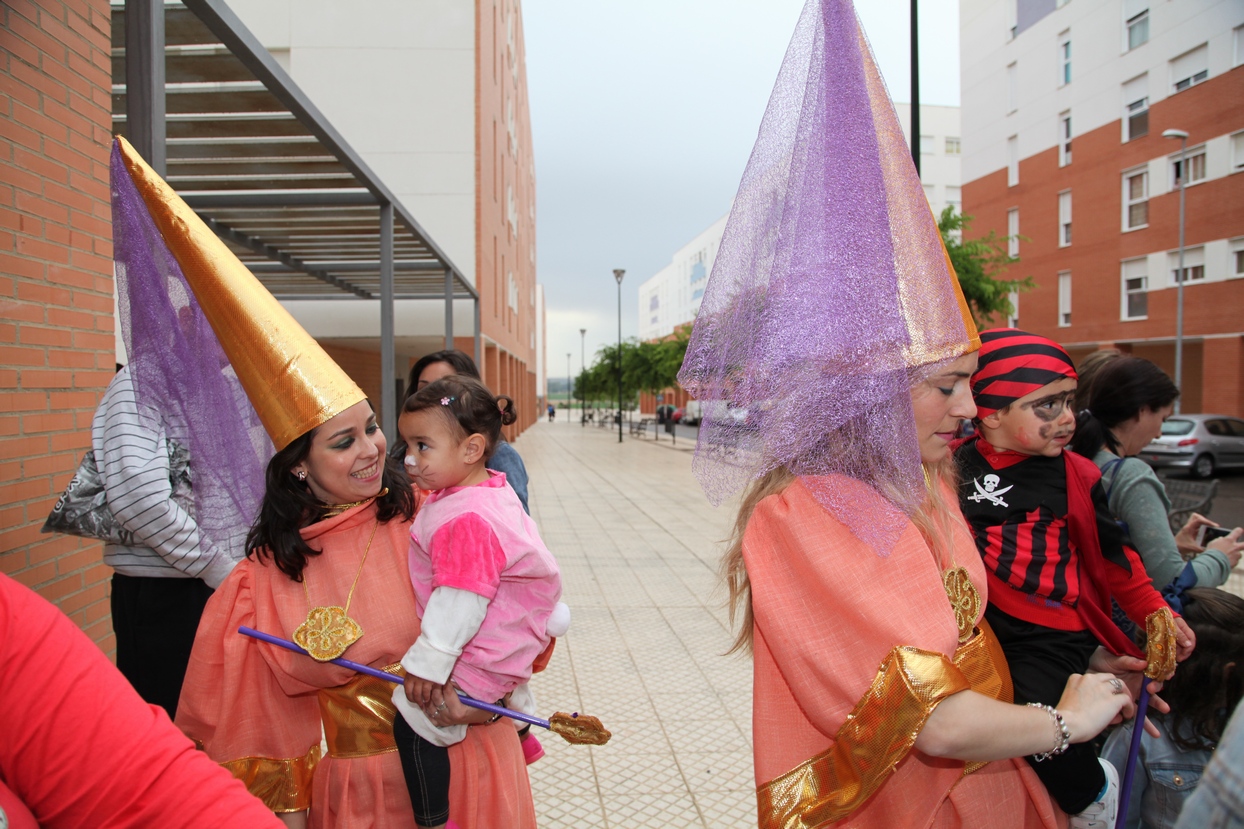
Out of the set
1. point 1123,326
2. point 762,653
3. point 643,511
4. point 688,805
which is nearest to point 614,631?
point 688,805

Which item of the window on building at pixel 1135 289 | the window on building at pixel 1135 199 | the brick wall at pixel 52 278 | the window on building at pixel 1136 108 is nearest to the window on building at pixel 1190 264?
the window on building at pixel 1135 289

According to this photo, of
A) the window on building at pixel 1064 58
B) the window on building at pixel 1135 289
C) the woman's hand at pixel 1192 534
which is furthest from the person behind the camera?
the window on building at pixel 1064 58

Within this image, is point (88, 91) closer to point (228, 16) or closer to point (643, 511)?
point (228, 16)

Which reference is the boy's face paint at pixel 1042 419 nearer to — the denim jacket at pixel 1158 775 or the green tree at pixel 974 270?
the denim jacket at pixel 1158 775

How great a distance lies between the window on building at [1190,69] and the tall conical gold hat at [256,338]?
89.6ft

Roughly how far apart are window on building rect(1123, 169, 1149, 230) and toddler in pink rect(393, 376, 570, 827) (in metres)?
28.0

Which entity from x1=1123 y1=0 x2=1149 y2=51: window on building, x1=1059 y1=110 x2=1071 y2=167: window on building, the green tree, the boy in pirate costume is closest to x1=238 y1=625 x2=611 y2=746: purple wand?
the boy in pirate costume

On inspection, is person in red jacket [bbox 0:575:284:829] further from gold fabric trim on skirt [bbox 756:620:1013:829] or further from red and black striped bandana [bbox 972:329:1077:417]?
red and black striped bandana [bbox 972:329:1077:417]

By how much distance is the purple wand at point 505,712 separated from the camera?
164 cm

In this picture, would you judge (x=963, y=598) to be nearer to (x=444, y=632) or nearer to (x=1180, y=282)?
(x=444, y=632)

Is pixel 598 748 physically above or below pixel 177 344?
below

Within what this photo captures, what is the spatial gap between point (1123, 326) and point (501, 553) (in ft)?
93.5

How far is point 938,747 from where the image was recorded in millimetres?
1225

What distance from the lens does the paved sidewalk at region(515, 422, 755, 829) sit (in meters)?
3.29
